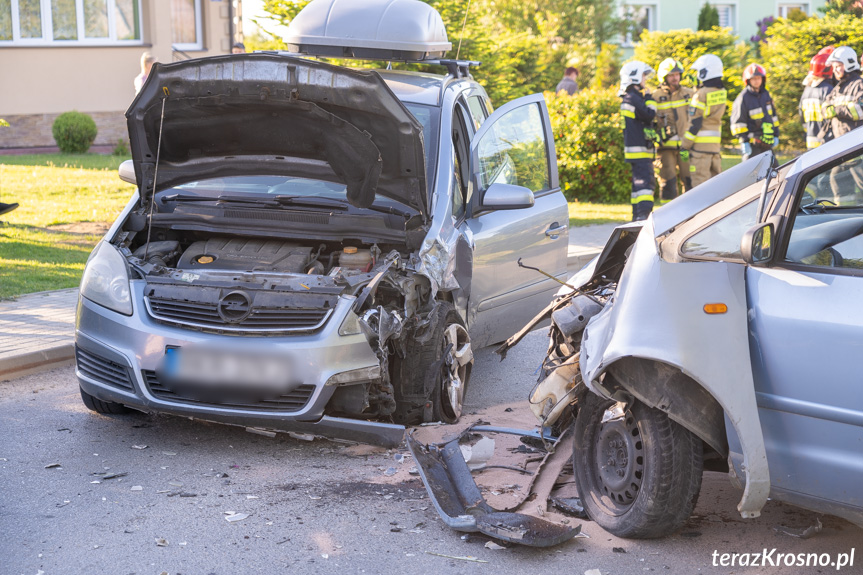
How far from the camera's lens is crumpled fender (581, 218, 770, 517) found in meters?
3.59

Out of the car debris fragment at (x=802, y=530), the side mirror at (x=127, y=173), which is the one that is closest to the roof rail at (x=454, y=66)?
the side mirror at (x=127, y=173)

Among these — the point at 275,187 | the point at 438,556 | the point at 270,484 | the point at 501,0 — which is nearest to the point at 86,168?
the point at 275,187

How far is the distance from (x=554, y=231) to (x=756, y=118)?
26.1 feet

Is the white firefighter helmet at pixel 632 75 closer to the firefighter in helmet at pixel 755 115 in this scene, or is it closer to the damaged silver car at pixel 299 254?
the firefighter in helmet at pixel 755 115

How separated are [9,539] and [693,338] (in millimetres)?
2842

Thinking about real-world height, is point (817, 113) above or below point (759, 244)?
above

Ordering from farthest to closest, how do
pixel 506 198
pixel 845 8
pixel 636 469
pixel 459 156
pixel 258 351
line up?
pixel 845 8 < pixel 459 156 < pixel 506 198 < pixel 258 351 < pixel 636 469

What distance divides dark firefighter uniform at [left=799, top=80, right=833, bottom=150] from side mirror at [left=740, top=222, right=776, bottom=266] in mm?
9821

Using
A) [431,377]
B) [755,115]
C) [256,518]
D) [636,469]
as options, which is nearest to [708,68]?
[755,115]

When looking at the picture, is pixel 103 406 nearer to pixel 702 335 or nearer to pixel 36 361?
pixel 36 361

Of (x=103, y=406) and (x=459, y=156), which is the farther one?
(x=459, y=156)

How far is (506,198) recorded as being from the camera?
19.1ft

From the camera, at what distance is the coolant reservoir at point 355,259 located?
5527 mm

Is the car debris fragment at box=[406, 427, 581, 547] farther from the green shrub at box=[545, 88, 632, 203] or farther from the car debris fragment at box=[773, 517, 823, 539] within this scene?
the green shrub at box=[545, 88, 632, 203]
